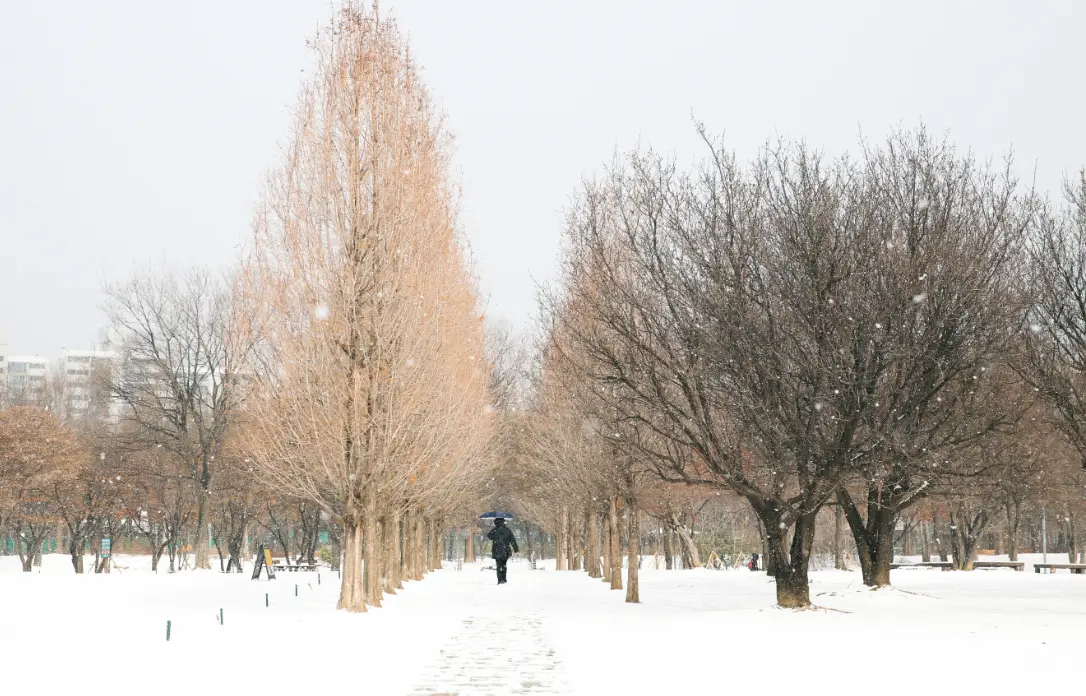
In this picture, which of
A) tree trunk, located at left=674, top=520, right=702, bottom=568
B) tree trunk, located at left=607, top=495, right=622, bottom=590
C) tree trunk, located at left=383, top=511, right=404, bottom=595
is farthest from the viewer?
tree trunk, located at left=674, top=520, right=702, bottom=568

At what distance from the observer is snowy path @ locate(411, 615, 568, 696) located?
10.9 metres

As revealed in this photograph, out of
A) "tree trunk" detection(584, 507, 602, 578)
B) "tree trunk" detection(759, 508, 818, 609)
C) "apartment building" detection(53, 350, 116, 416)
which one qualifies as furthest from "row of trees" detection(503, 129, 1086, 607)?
"apartment building" detection(53, 350, 116, 416)

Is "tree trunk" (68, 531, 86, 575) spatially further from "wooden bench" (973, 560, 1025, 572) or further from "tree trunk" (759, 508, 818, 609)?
"wooden bench" (973, 560, 1025, 572)

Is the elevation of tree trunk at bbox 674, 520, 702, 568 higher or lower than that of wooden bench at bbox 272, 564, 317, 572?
higher

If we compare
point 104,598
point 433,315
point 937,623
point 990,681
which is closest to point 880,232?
point 937,623

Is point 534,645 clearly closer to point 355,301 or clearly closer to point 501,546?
point 355,301

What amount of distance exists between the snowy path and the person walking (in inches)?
737

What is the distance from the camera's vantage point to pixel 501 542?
1490 inches

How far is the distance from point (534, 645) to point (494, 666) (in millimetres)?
2624

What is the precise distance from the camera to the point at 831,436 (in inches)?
817

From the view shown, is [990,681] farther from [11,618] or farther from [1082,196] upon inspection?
[1082,196]

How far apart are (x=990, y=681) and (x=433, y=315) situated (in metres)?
15.1

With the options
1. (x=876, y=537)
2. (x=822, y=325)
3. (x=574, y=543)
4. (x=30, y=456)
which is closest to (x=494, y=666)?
(x=822, y=325)

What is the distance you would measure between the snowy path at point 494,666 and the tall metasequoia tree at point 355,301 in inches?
239
